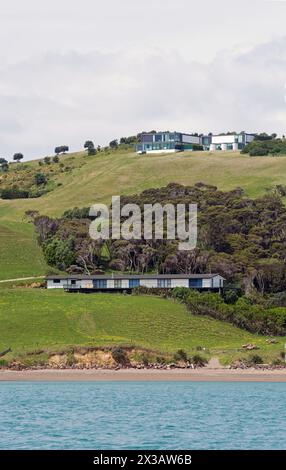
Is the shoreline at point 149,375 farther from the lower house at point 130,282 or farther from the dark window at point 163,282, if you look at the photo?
the dark window at point 163,282

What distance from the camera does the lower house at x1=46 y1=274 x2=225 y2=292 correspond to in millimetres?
136250

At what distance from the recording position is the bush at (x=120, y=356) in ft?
336

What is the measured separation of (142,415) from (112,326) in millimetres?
44020

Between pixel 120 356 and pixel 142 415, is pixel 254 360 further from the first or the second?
pixel 142 415

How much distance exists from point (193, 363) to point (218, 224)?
69.4 m

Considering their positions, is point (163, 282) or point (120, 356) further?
point (163, 282)

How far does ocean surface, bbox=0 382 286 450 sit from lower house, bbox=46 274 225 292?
41877 mm

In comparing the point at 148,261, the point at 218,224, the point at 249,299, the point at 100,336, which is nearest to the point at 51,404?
the point at 100,336

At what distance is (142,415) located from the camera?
69.8 meters

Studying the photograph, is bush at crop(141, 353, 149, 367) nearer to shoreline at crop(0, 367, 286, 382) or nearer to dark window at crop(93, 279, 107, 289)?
shoreline at crop(0, 367, 286, 382)

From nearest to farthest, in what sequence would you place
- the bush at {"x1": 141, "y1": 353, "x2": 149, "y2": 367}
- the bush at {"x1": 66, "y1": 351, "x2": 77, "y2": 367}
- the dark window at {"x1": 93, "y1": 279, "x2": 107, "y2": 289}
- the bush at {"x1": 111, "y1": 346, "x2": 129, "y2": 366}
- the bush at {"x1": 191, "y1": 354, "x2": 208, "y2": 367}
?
the bush at {"x1": 191, "y1": 354, "x2": 208, "y2": 367}
the bush at {"x1": 66, "y1": 351, "x2": 77, "y2": 367}
the bush at {"x1": 141, "y1": 353, "x2": 149, "y2": 367}
the bush at {"x1": 111, "y1": 346, "x2": 129, "y2": 366}
the dark window at {"x1": 93, "y1": 279, "x2": 107, "y2": 289}

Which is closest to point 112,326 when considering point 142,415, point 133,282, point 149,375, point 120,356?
point 120,356

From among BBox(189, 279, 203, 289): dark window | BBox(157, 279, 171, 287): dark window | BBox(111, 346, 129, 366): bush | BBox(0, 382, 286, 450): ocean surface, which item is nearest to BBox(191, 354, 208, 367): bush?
BBox(111, 346, 129, 366): bush

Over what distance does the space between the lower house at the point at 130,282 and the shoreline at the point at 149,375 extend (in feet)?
121
